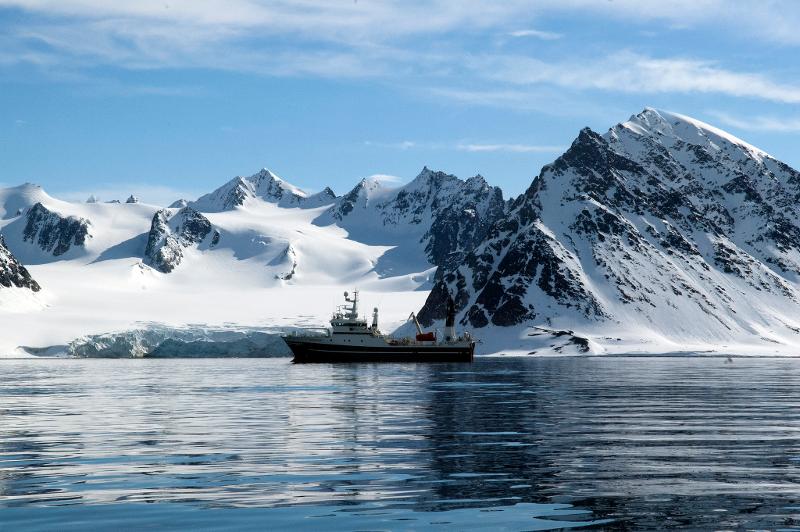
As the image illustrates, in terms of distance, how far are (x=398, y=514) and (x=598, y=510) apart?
5638 mm

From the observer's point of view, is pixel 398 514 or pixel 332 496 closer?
pixel 398 514

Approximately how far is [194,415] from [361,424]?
503 inches

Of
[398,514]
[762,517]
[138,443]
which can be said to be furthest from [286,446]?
[762,517]

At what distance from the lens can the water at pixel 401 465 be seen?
2922 centimetres

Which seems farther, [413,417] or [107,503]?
[413,417]

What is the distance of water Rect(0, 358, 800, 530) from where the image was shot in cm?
2922

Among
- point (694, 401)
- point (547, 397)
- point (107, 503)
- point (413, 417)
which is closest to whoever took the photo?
point (107, 503)

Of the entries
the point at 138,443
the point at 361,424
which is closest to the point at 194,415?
the point at 361,424

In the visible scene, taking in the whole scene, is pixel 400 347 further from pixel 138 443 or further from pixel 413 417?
pixel 138 443

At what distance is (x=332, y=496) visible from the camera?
32.5 meters

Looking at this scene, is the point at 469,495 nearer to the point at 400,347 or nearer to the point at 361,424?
the point at 361,424

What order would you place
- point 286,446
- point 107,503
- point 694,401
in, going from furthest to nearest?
point 694,401
point 286,446
point 107,503

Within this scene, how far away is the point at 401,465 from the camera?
3975cm

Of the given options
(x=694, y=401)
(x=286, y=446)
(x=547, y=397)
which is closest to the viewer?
(x=286, y=446)
